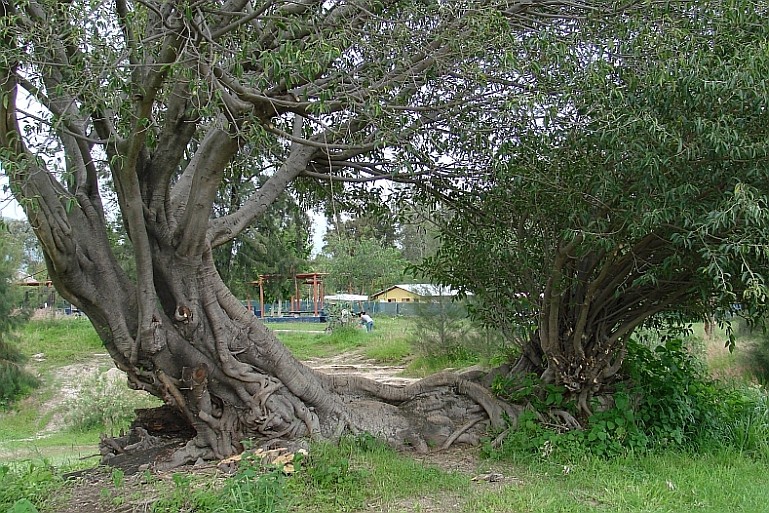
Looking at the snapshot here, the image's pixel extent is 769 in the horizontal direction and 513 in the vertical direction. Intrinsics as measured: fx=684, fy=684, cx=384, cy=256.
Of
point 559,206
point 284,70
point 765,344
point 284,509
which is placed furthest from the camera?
point 765,344

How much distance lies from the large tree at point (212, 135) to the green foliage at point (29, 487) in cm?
96

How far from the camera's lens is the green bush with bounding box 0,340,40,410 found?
51.7ft

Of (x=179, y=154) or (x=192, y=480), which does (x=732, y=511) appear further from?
(x=179, y=154)

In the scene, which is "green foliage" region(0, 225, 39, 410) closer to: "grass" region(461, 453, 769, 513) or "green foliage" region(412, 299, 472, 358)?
"green foliage" region(412, 299, 472, 358)

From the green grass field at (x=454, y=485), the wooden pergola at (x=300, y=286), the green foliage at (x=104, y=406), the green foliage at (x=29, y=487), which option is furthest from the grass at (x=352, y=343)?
the green foliage at (x=29, y=487)

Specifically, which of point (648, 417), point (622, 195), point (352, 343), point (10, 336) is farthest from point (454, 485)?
point (352, 343)

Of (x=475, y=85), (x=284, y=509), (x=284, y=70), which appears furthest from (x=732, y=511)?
(x=284, y=70)

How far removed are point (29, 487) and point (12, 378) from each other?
12.4 meters

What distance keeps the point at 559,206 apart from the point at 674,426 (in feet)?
8.11

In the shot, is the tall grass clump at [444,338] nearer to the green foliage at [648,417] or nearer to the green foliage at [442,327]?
the green foliage at [442,327]

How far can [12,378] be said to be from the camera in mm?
15938

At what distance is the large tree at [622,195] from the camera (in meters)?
4.42

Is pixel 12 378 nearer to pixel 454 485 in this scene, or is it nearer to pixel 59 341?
pixel 59 341

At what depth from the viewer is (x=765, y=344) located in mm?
11406
